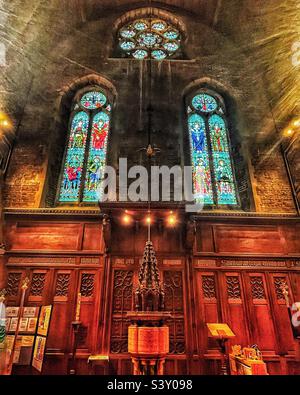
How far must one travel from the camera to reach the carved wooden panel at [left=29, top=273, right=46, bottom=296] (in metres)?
6.56

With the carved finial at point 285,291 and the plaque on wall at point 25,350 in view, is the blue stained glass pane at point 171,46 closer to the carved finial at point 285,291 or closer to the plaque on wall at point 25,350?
the carved finial at point 285,291

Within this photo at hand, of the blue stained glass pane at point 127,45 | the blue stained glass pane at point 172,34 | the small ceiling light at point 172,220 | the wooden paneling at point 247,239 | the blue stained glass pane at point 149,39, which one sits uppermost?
the blue stained glass pane at point 172,34

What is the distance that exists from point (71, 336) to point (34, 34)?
10.5m

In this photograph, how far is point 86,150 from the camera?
29.2 ft

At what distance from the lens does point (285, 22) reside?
8188 mm

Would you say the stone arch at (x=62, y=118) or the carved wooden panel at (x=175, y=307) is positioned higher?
the stone arch at (x=62, y=118)

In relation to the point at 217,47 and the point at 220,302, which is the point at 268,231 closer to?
the point at 220,302

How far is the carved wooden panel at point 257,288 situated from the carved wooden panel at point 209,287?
1.03 m

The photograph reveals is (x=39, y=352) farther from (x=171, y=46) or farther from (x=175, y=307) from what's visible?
(x=171, y=46)

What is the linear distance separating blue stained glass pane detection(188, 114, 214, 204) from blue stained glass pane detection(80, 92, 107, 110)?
3538 mm

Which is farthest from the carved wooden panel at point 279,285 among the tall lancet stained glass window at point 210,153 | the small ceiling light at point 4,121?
the small ceiling light at point 4,121

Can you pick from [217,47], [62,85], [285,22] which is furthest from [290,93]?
[62,85]

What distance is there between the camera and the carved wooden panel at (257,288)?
6703 millimetres

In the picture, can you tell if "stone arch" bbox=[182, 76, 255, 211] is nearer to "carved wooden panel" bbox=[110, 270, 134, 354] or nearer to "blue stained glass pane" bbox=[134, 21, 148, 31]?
"carved wooden panel" bbox=[110, 270, 134, 354]
